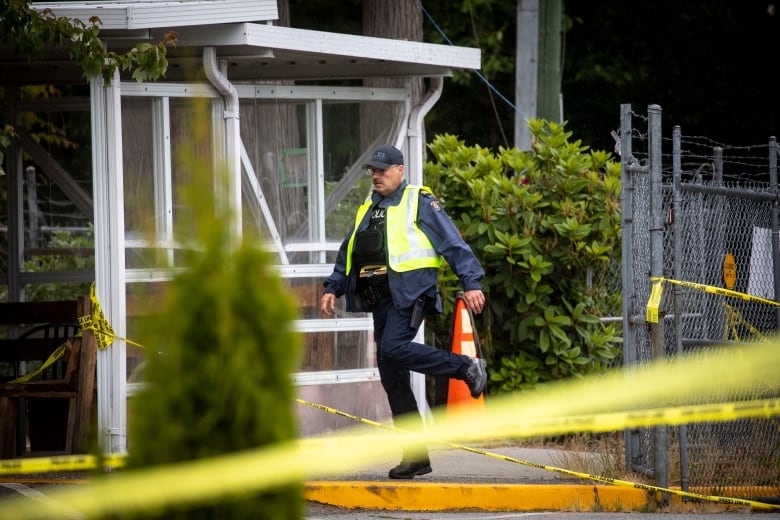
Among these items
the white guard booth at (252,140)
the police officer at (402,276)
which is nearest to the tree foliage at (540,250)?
the white guard booth at (252,140)

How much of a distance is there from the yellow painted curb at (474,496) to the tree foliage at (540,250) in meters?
2.63

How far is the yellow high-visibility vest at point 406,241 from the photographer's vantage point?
7910 mm

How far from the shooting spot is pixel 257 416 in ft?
9.98

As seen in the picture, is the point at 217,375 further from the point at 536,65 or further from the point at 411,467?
the point at 536,65

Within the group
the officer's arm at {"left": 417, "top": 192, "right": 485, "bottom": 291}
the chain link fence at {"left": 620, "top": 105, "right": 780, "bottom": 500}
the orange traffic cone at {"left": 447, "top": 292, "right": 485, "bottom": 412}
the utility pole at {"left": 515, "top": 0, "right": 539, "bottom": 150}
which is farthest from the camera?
the utility pole at {"left": 515, "top": 0, "right": 539, "bottom": 150}

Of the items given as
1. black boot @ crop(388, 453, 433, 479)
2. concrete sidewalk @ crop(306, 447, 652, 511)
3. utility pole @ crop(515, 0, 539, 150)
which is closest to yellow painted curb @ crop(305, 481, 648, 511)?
concrete sidewalk @ crop(306, 447, 652, 511)

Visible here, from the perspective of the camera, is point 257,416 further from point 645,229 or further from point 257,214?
point 257,214

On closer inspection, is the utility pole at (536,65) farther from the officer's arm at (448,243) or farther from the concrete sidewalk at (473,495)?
the concrete sidewalk at (473,495)

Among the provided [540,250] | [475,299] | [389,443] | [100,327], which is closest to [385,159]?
[475,299]

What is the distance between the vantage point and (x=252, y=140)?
9.19 meters

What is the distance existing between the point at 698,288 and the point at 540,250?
2881mm

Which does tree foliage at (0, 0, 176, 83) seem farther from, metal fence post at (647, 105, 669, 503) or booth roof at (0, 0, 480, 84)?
metal fence post at (647, 105, 669, 503)

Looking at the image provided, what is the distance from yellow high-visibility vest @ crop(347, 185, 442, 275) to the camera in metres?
7.91

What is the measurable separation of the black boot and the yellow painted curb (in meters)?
0.18
